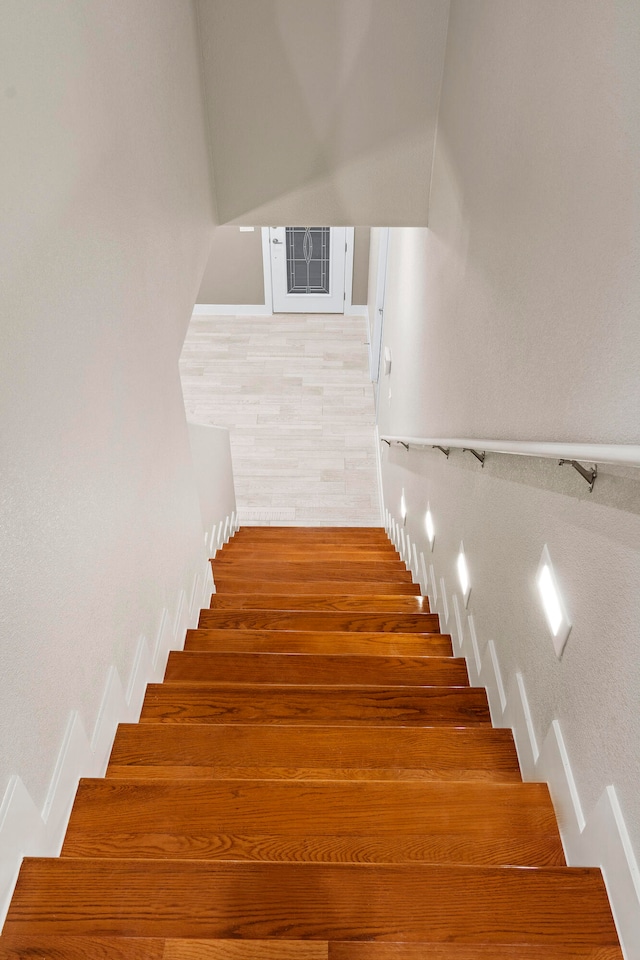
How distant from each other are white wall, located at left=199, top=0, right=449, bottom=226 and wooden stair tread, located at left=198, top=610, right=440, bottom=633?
229 cm

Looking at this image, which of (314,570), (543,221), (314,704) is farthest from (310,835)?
(314,570)

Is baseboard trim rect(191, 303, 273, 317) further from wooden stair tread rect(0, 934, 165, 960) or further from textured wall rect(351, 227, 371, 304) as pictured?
wooden stair tread rect(0, 934, 165, 960)

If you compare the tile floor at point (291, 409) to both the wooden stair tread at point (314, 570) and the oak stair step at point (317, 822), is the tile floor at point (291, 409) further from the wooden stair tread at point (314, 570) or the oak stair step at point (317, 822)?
the oak stair step at point (317, 822)

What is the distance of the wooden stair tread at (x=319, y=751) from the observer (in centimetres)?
182

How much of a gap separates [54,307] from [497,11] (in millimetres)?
1889

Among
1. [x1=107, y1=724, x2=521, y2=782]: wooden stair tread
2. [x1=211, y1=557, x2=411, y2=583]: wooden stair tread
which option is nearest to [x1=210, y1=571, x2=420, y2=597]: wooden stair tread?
[x1=211, y1=557, x2=411, y2=583]: wooden stair tread

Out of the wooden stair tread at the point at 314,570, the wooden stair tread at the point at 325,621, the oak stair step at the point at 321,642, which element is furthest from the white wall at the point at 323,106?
the oak stair step at the point at 321,642

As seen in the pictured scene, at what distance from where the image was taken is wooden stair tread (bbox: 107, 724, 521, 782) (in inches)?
71.6

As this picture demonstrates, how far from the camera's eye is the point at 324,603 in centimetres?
331

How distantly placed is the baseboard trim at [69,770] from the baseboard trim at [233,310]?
7140mm

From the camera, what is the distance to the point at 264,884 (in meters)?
1.27

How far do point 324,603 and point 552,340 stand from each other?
2.05m

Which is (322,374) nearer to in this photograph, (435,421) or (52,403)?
(435,421)

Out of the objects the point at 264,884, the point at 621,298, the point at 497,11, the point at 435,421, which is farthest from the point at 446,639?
the point at 497,11
